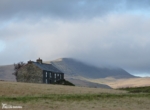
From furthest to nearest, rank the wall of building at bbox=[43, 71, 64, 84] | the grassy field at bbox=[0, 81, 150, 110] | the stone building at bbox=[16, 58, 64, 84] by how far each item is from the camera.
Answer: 1. the wall of building at bbox=[43, 71, 64, 84]
2. the stone building at bbox=[16, 58, 64, 84]
3. the grassy field at bbox=[0, 81, 150, 110]

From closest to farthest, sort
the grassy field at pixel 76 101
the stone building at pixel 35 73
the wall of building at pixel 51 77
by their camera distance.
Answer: the grassy field at pixel 76 101 → the stone building at pixel 35 73 → the wall of building at pixel 51 77

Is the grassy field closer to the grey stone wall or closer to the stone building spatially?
the stone building

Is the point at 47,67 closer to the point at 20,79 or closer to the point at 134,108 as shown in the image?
the point at 20,79

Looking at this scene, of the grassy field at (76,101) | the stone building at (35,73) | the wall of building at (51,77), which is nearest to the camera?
the grassy field at (76,101)

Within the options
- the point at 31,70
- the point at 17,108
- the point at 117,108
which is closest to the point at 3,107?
the point at 17,108

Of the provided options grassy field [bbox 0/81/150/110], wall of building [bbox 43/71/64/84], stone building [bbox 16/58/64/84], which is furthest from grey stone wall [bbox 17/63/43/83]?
grassy field [bbox 0/81/150/110]

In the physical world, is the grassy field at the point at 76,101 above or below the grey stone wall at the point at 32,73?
below

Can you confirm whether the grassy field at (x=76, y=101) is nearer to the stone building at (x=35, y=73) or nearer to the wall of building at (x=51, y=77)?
the stone building at (x=35, y=73)

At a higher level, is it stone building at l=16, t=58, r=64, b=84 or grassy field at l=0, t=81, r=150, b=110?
stone building at l=16, t=58, r=64, b=84

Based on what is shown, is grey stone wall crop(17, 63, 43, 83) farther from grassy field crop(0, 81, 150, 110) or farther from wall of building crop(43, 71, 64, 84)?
grassy field crop(0, 81, 150, 110)

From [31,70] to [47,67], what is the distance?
24.0ft

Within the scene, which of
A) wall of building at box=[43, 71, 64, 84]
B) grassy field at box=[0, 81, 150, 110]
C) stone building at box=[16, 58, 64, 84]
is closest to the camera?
grassy field at box=[0, 81, 150, 110]

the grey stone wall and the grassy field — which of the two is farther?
the grey stone wall

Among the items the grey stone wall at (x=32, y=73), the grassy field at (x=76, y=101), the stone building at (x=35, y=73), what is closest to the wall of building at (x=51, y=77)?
the stone building at (x=35, y=73)
